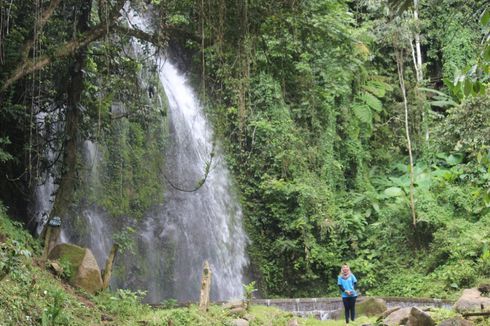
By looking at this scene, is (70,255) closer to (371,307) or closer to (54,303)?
(54,303)

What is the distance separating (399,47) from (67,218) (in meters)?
11.9

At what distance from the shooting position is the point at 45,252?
8289 millimetres

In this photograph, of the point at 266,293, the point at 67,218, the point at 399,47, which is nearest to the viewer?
the point at 67,218

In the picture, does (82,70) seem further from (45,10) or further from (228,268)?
(228,268)

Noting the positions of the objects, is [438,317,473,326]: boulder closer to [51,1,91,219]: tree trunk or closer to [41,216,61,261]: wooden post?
[41,216,61,261]: wooden post

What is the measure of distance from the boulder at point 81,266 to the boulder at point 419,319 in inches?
180

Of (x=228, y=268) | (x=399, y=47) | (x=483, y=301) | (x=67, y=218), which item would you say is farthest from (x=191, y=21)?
(x=399, y=47)

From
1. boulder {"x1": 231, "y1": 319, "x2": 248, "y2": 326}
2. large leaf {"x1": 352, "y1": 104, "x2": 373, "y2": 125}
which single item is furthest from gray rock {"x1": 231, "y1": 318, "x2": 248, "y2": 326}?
large leaf {"x1": 352, "y1": 104, "x2": 373, "y2": 125}

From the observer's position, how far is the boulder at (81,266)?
830 cm

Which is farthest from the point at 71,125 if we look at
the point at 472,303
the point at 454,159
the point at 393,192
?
the point at 454,159

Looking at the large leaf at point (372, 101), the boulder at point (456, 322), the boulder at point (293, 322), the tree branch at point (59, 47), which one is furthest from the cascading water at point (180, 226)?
the boulder at point (456, 322)

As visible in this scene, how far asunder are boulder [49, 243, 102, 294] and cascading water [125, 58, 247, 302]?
3.56 m

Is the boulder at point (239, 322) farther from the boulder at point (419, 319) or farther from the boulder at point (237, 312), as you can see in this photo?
the boulder at point (419, 319)

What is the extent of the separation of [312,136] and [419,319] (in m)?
7.06
